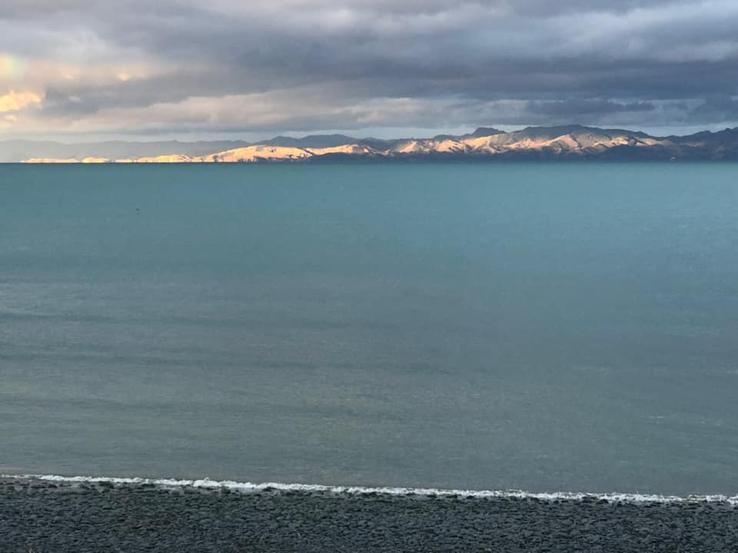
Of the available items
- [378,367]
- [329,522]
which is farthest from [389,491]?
[378,367]

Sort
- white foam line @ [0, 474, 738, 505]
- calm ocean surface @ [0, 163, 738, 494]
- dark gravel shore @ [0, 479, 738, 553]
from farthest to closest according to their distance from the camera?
1. calm ocean surface @ [0, 163, 738, 494]
2. white foam line @ [0, 474, 738, 505]
3. dark gravel shore @ [0, 479, 738, 553]

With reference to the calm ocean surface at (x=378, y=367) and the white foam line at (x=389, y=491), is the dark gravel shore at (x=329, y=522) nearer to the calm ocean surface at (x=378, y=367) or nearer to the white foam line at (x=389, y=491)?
the white foam line at (x=389, y=491)

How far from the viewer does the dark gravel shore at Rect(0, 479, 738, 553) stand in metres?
14.3

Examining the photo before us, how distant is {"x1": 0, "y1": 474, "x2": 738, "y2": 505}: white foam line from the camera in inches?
661

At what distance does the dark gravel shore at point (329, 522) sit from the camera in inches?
563

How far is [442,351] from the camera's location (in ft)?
98.6

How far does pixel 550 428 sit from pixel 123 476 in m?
9.07

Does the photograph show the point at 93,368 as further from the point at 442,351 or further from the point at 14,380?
the point at 442,351

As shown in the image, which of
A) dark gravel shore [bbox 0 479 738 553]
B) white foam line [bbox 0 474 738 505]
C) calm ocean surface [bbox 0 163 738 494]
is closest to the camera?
dark gravel shore [bbox 0 479 738 553]

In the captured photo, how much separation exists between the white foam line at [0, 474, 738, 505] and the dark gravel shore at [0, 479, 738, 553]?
9.4 inches

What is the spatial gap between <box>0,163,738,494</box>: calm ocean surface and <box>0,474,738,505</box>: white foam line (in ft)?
3.89

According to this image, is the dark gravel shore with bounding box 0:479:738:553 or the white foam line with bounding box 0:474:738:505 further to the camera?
the white foam line with bounding box 0:474:738:505

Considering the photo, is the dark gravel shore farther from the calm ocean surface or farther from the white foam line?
the calm ocean surface

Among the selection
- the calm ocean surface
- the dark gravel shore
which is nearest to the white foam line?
the dark gravel shore
